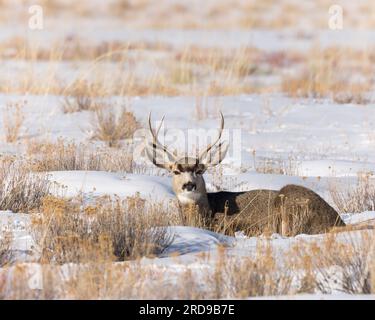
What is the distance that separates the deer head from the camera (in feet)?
29.5

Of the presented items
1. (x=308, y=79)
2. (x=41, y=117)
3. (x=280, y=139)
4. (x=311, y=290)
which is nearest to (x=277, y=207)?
(x=311, y=290)

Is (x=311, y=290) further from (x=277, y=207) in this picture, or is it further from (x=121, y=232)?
(x=277, y=207)

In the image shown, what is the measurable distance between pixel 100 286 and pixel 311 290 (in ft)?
4.67

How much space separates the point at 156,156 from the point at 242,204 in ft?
3.28

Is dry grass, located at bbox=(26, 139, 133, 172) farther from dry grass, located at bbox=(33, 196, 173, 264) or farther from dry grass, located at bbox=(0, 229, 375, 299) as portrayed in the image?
dry grass, located at bbox=(0, 229, 375, 299)

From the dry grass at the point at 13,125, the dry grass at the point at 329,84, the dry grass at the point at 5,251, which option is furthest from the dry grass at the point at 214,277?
the dry grass at the point at 329,84

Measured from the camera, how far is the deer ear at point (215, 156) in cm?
916

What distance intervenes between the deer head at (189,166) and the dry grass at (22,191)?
118 cm

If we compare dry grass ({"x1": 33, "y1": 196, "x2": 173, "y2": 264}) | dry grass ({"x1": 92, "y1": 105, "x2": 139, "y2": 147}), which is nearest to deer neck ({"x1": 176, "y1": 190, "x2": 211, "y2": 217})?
dry grass ({"x1": 33, "y1": 196, "x2": 173, "y2": 264})

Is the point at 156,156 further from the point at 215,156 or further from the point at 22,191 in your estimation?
the point at 22,191

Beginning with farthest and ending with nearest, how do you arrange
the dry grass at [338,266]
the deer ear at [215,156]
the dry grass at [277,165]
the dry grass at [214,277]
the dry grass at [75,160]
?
the dry grass at [277,165] < the dry grass at [75,160] < the deer ear at [215,156] < the dry grass at [338,266] < the dry grass at [214,277]

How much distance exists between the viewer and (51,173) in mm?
10383

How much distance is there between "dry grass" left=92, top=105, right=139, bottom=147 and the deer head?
4715 mm

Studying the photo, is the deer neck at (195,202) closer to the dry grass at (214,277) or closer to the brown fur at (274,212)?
the brown fur at (274,212)
